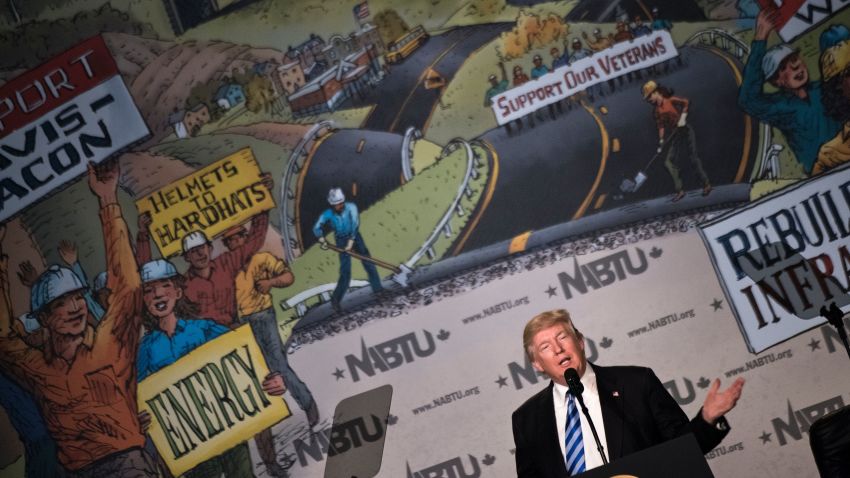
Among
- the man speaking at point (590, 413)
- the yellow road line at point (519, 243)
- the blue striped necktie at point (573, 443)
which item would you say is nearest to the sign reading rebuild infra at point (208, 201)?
the yellow road line at point (519, 243)

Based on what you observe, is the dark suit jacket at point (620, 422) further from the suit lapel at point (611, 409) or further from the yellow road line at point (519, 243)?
the yellow road line at point (519, 243)

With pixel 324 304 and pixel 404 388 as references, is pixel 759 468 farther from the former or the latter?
pixel 324 304

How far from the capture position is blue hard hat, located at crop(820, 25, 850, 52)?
206 inches

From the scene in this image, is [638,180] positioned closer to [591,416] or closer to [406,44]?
[406,44]

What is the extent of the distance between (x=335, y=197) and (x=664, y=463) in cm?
321

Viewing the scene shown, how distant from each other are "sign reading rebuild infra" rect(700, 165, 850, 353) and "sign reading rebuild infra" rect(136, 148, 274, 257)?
249 centimetres

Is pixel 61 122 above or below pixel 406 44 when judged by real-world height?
above

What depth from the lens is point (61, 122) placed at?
5781mm

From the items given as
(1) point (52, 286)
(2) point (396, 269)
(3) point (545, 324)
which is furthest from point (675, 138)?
(1) point (52, 286)

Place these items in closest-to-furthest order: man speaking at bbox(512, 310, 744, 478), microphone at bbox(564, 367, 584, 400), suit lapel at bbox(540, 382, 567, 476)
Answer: microphone at bbox(564, 367, 584, 400)
man speaking at bbox(512, 310, 744, 478)
suit lapel at bbox(540, 382, 567, 476)

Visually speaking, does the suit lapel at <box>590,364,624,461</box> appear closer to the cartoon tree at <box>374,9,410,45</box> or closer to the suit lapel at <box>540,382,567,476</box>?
the suit lapel at <box>540,382,567,476</box>

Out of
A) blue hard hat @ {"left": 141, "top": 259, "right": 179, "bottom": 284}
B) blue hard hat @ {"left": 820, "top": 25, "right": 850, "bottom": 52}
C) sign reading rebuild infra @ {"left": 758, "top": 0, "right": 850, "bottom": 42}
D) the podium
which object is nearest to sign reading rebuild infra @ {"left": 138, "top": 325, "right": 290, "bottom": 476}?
blue hard hat @ {"left": 141, "top": 259, "right": 179, "bottom": 284}

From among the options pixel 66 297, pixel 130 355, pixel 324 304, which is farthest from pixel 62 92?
pixel 324 304

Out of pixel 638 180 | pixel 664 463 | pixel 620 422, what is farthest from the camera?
pixel 638 180
